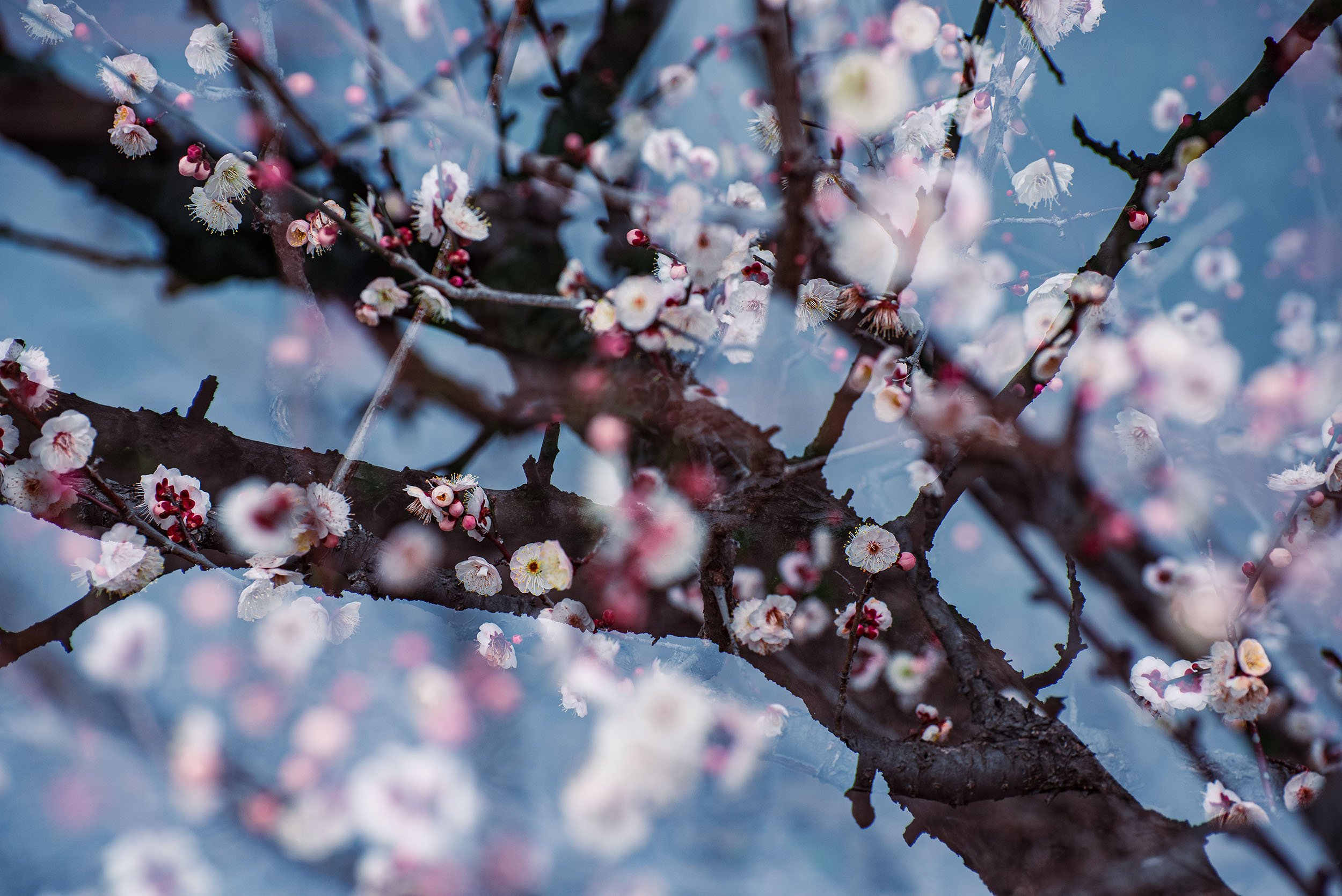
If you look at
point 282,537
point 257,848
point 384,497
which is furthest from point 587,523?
point 257,848

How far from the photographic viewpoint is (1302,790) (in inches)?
52.1

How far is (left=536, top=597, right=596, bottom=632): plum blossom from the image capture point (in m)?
1.52

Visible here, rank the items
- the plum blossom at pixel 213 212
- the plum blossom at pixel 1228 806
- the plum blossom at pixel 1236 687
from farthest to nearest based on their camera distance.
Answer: the plum blossom at pixel 213 212 → the plum blossom at pixel 1236 687 → the plum blossom at pixel 1228 806

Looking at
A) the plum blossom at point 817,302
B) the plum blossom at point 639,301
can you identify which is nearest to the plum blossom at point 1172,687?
the plum blossom at point 817,302

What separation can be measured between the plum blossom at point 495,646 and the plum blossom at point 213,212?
147 centimetres

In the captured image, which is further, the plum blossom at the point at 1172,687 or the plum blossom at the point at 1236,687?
the plum blossom at the point at 1172,687

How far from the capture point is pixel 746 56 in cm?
181

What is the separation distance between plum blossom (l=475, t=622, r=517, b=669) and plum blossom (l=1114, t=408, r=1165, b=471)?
226 cm

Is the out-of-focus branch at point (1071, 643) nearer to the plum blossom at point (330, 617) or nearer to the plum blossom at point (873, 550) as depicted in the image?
the plum blossom at point (873, 550)

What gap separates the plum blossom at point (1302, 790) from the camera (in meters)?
1.29

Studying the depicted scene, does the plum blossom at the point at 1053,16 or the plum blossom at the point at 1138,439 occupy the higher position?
the plum blossom at the point at 1053,16

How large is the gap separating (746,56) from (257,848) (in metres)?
3.85

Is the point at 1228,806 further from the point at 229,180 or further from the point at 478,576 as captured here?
the point at 229,180

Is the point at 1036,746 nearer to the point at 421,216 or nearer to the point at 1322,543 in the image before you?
the point at 1322,543
